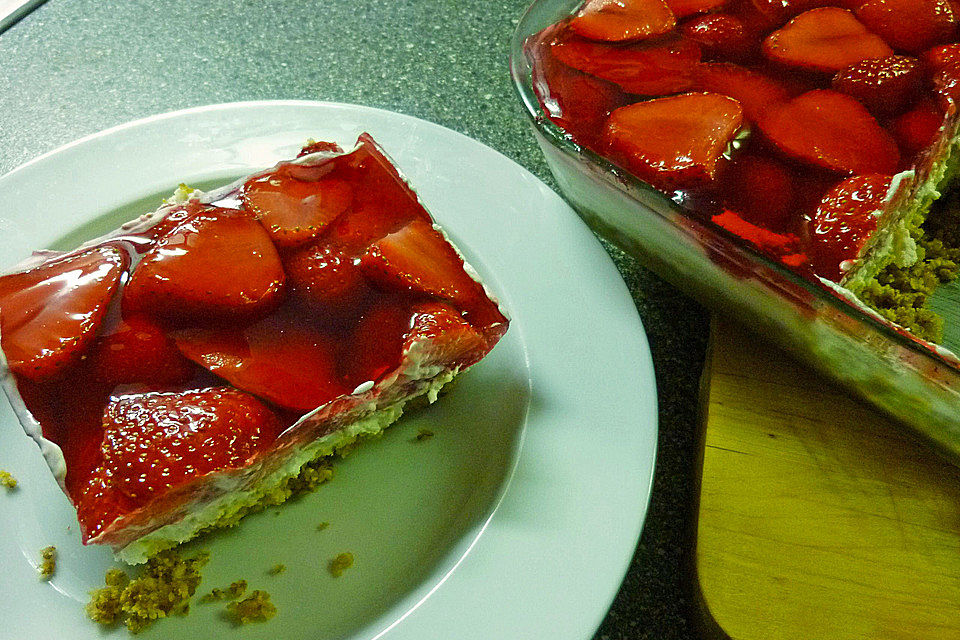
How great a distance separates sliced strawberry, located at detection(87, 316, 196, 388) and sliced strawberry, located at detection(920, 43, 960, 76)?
1.32 meters

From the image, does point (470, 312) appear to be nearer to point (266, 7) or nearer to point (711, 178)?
point (711, 178)

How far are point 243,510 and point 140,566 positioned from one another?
158 millimetres

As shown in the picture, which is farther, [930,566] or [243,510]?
[243,510]

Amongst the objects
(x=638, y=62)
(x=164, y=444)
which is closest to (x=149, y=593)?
(x=164, y=444)

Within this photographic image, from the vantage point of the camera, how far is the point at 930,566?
103 centimetres

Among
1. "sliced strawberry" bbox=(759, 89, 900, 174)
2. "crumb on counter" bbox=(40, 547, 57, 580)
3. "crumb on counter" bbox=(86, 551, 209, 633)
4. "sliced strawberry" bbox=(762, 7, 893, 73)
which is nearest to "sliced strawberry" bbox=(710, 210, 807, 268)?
"sliced strawberry" bbox=(759, 89, 900, 174)

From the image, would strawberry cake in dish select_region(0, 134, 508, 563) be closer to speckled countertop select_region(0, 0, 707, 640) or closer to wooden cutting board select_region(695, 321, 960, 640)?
wooden cutting board select_region(695, 321, 960, 640)

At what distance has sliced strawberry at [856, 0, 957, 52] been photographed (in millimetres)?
1328

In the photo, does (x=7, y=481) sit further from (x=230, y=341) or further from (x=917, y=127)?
(x=917, y=127)

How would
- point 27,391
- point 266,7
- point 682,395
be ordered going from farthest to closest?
point 266,7 → point 682,395 → point 27,391

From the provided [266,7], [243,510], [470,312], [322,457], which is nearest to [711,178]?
[470,312]

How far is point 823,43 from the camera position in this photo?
4.30ft

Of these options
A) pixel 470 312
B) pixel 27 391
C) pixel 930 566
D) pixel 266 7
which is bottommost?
pixel 930 566

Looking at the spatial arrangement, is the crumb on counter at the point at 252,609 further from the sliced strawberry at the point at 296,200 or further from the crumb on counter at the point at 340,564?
the sliced strawberry at the point at 296,200
